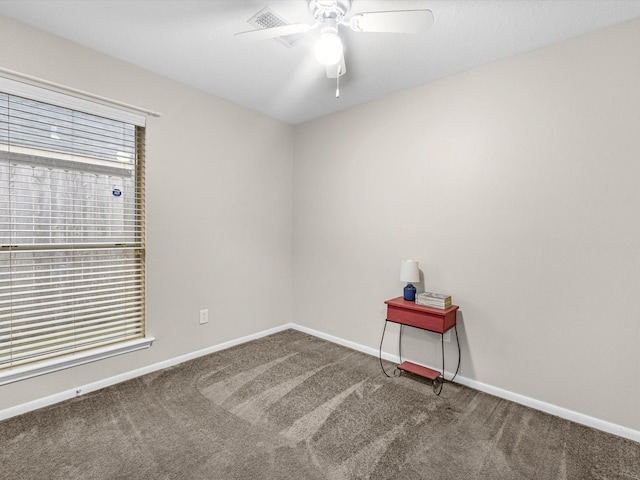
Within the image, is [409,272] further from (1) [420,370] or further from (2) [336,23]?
(2) [336,23]

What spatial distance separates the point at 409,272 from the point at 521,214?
0.90 m

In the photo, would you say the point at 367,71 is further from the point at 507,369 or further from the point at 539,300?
the point at 507,369

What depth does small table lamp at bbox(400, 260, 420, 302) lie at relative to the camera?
2650 millimetres

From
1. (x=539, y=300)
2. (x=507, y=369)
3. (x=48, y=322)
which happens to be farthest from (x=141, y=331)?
(x=539, y=300)

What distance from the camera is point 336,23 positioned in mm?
1798

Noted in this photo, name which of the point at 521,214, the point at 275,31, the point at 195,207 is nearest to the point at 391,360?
the point at 521,214

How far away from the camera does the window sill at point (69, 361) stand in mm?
2031

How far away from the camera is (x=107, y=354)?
7.93 ft

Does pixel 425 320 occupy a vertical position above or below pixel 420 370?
above

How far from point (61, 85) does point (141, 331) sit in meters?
1.88

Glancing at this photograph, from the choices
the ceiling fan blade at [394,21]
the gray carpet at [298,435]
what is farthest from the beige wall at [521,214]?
the ceiling fan blade at [394,21]

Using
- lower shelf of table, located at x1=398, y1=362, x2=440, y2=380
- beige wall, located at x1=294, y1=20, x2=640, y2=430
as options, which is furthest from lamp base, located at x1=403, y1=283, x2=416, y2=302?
lower shelf of table, located at x1=398, y1=362, x2=440, y2=380

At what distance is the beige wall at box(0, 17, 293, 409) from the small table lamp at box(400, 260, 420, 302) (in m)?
1.57

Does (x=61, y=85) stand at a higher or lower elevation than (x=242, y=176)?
higher
